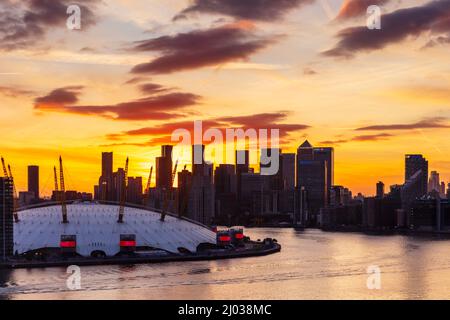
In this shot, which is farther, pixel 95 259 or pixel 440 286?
pixel 95 259

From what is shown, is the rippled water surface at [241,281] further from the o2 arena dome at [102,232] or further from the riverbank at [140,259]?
the o2 arena dome at [102,232]

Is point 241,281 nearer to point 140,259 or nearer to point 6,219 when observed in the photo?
point 140,259

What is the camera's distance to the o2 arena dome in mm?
58031

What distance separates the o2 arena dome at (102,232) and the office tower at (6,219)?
40.9 inches

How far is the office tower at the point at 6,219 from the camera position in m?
55.2

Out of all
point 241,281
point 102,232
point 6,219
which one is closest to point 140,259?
point 102,232

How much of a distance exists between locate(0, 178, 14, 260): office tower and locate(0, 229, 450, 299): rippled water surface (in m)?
6.49

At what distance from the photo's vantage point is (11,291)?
39000 millimetres

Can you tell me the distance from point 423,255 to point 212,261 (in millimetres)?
25149

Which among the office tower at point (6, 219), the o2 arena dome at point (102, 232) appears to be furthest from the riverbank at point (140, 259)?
the o2 arena dome at point (102, 232)
